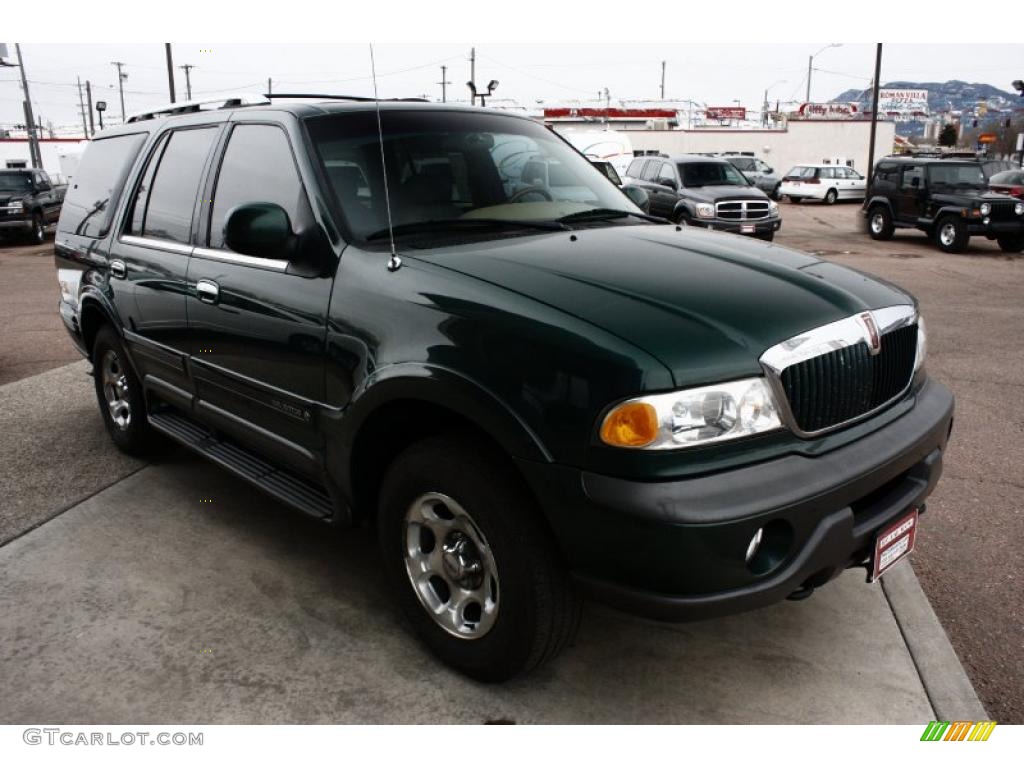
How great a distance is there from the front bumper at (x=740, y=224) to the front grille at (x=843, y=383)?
13291 mm

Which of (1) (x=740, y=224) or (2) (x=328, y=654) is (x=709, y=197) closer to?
(1) (x=740, y=224)

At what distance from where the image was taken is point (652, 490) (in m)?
2.16

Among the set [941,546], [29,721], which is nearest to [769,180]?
[941,546]

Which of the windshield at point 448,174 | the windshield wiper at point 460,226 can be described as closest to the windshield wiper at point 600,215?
the windshield at point 448,174

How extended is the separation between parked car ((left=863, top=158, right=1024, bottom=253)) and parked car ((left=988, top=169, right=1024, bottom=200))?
160 inches

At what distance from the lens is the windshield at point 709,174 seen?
1695 cm

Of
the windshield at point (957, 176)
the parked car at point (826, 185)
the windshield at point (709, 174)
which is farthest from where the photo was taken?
the parked car at point (826, 185)

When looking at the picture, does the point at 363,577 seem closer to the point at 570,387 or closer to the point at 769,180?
the point at 570,387

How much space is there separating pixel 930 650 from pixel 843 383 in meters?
1.14

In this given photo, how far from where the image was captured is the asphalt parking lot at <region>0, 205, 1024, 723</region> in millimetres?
2693

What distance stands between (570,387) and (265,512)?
2.48m

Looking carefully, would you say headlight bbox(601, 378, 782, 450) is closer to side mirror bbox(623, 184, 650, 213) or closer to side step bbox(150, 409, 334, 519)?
side step bbox(150, 409, 334, 519)

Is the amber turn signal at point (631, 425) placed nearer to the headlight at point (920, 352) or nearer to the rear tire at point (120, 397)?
the headlight at point (920, 352)
